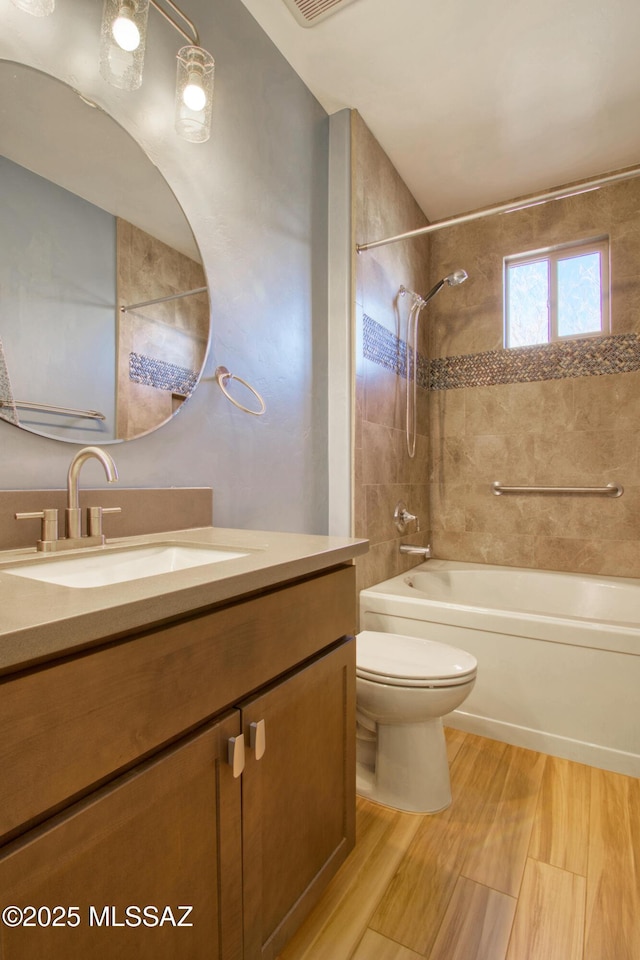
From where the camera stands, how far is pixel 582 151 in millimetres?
2455

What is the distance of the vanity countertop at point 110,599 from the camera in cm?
50

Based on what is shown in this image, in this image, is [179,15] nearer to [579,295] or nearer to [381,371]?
[381,371]

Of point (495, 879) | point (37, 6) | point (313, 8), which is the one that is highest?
point (313, 8)

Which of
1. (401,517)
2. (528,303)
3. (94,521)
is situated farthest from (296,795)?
(528,303)

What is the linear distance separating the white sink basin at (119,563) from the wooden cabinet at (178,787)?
0.24 m

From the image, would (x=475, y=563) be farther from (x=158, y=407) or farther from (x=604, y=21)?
(x=604, y=21)

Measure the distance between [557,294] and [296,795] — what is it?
112 inches

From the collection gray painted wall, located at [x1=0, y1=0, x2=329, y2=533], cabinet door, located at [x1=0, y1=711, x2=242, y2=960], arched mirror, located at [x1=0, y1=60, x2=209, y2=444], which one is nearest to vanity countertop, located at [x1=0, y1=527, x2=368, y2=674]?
cabinet door, located at [x1=0, y1=711, x2=242, y2=960]

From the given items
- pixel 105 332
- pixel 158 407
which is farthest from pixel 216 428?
pixel 105 332

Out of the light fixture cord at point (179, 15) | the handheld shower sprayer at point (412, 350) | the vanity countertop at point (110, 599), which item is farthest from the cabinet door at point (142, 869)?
the handheld shower sprayer at point (412, 350)

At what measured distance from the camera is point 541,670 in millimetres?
1836

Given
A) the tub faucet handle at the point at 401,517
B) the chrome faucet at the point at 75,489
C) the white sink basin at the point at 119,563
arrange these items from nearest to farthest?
the white sink basin at the point at 119,563 → the chrome faucet at the point at 75,489 → the tub faucet handle at the point at 401,517

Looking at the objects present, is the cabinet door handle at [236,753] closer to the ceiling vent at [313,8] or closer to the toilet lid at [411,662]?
the toilet lid at [411,662]

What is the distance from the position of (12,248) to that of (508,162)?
2.50 m
